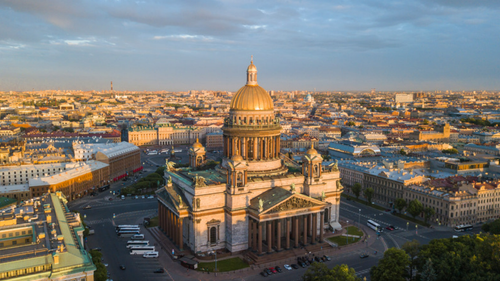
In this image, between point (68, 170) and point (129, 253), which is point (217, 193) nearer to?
point (129, 253)

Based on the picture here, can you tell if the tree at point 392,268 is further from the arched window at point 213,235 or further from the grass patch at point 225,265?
the arched window at point 213,235

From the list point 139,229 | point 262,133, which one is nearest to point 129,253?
point 139,229

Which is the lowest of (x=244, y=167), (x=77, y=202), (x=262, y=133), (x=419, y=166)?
(x=77, y=202)

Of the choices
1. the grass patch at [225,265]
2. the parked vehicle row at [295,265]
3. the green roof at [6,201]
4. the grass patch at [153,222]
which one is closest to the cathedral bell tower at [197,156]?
the grass patch at [153,222]

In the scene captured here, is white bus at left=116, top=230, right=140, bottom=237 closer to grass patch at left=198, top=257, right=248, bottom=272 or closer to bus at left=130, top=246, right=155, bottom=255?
bus at left=130, top=246, right=155, bottom=255

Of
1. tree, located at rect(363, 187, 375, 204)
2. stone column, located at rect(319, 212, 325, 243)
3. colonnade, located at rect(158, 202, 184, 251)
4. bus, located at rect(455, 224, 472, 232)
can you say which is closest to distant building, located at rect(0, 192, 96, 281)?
colonnade, located at rect(158, 202, 184, 251)
